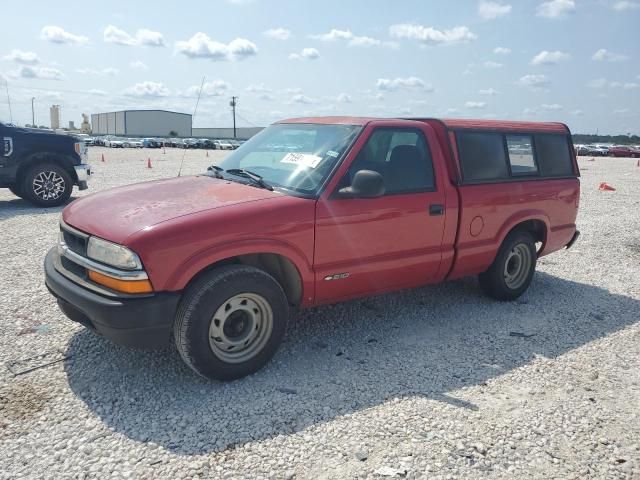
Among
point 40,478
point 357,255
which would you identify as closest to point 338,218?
point 357,255

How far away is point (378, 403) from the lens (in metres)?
3.46

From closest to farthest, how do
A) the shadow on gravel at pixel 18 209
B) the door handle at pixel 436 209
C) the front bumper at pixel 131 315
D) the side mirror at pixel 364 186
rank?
the front bumper at pixel 131 315
the side mirror at pixel 364 186
the door handle at pixel 436 209
the shadow on gravel at pixel 18 209

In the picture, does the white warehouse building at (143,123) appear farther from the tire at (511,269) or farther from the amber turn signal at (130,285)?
the amber turn signal at (130,285)

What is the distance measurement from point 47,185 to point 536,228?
8.68m

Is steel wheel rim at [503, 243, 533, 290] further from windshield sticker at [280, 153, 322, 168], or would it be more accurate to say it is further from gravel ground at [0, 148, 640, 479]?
windshield sticker at [280, 153, 322, 168]

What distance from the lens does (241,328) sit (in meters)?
3.70

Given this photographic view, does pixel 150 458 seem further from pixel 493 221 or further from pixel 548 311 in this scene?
pixel 548 311

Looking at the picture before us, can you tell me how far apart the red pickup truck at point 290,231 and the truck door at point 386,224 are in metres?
0.01

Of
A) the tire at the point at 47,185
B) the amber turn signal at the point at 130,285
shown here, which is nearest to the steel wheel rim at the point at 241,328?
the amber turn signal at the point at 130,285

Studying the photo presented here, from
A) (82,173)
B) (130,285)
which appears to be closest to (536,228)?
(130,285)

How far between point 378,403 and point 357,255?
1.17 meters

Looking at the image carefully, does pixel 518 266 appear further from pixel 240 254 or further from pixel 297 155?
pixel 240 254

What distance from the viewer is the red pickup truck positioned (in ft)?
10.8

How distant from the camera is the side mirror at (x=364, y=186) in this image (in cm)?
385
